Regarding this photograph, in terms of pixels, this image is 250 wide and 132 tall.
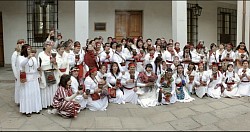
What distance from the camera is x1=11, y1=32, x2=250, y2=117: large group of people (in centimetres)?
632

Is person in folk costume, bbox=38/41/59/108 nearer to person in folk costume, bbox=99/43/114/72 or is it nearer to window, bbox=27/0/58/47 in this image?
person in folk costume, bbox=99/43/114/72

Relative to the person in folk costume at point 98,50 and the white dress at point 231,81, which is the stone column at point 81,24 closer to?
the person in folk costume at point 98,50

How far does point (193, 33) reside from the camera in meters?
14.6

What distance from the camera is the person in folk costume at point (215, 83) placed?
8453 mm

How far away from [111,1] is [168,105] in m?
7.32

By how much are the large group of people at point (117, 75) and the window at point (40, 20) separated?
5.12 metres

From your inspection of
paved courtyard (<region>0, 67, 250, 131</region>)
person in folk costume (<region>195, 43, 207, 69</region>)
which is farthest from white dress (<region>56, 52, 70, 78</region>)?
person in folk costume (<region>195, 43, 207, 69</region>)

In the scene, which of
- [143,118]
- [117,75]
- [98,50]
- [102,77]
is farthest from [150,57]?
[143,118]

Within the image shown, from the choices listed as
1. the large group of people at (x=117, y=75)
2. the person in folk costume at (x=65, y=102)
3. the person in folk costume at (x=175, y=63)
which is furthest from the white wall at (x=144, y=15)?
the person in folk costume at (x=65, y=102)

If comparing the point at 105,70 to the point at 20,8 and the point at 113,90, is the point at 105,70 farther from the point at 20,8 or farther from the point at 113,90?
the point at 20,8

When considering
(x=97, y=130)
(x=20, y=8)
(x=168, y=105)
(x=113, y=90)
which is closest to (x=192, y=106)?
(x=168, y=105)

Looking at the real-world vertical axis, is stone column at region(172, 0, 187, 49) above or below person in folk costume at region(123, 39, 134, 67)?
above

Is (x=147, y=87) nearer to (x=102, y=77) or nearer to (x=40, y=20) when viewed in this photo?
(x=102, y=77)

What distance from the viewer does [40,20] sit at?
1309cm
